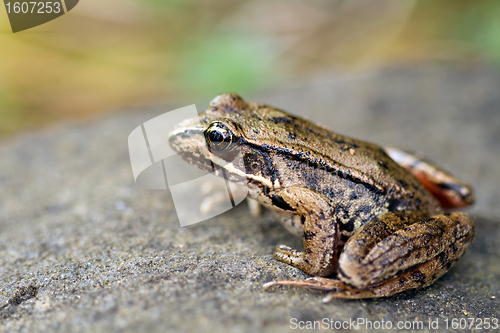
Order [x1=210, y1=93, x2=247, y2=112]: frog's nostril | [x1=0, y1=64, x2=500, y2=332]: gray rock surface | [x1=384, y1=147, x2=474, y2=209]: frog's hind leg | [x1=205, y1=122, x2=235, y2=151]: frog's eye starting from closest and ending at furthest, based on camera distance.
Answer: [x1=0, y1=64, x2=500, y2=332]: gray rock surface < [x1=205, y1=122, x2=235, y2=151]: frog's eye < [x1=210, y1=93, x2=247, y2=112]: frog's nostril < [x1=384, y1=147, x2=474, y2=209]: frog's hind leg

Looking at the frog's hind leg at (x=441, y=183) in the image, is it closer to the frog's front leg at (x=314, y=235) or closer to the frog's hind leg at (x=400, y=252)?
the frog's hind leg at (x=400, y=252)

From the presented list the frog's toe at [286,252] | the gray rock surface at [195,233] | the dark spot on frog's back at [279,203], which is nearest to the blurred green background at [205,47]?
the gray rock surface at [195,233]

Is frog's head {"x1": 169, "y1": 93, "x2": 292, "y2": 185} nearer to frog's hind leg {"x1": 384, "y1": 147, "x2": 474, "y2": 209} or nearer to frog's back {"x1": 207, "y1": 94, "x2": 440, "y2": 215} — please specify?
frog's back {"x1": 207, "y1": 94, "x2": 440, "y2": 215}

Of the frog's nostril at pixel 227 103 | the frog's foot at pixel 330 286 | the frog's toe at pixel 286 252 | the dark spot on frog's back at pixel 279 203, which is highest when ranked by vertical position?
the frog's nostril at pixel 227 103

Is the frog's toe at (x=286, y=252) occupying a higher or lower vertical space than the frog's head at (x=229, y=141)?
lower

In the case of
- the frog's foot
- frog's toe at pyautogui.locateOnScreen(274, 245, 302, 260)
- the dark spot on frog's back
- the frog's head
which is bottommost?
the frog's foot

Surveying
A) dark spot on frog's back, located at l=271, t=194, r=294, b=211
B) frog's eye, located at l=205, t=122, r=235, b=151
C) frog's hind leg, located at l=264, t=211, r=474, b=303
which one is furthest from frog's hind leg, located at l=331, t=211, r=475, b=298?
frog's eye, located at l=205, t=122, r=235, b=151
